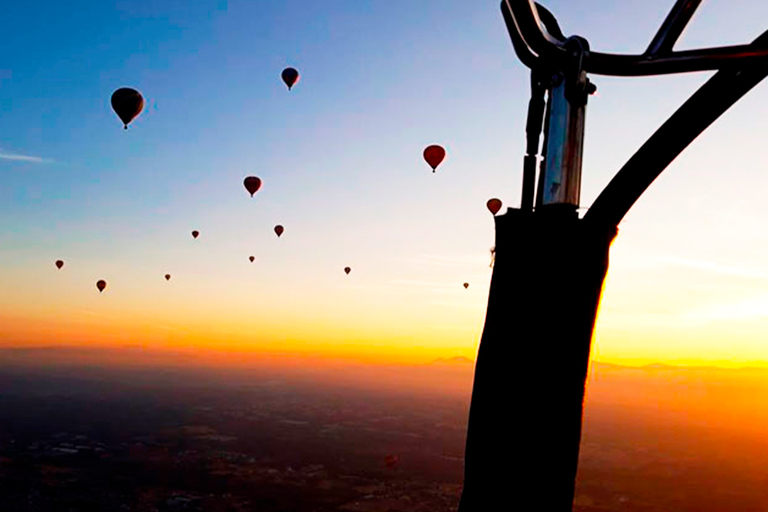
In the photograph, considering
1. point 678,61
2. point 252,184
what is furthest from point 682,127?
point 252,184

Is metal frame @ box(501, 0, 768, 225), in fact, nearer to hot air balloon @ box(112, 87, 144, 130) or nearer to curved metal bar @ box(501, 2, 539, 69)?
curved metal bar @ box(501, 2, 539, 69)

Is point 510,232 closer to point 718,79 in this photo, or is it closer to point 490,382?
point 490,382

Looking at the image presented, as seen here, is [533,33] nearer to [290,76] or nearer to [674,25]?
[674,25]

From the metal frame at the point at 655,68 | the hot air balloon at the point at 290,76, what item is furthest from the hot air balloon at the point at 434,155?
the metal frame at the point at 655,68

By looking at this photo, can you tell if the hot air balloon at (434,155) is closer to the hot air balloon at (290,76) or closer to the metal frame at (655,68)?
the hot air balloon at (290,76)

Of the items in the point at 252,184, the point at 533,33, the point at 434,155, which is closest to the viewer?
the point at 533,33

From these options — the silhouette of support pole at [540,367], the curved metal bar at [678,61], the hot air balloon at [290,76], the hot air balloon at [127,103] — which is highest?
the hot air balloon at [290,76]
